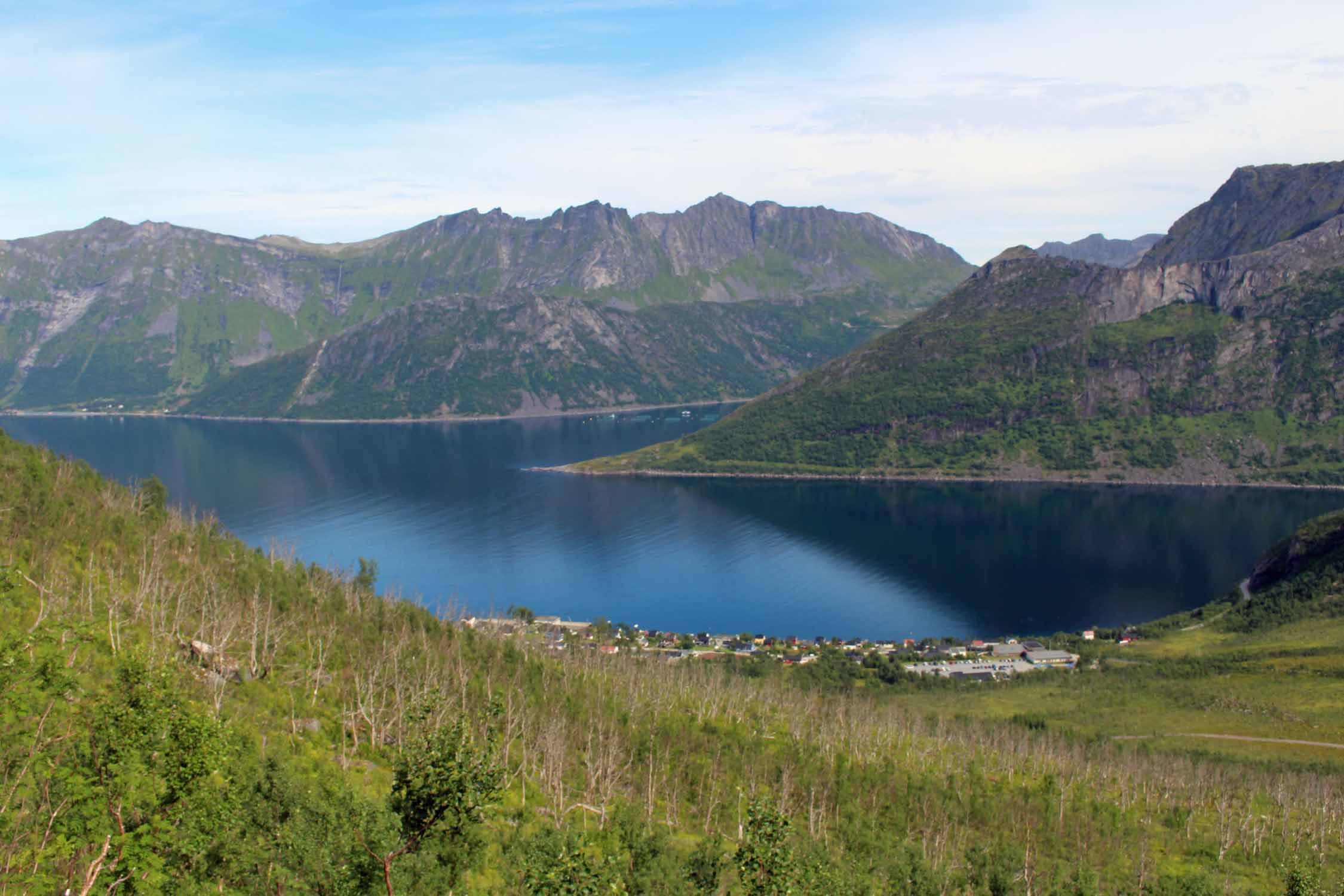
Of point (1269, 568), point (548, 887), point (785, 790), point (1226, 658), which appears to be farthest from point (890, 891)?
point (1269, 568)

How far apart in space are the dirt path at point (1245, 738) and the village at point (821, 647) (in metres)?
22.6

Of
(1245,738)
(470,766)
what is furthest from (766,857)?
(1245,738)

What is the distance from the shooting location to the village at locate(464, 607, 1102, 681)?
117 metres

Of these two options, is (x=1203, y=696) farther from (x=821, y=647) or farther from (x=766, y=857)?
(x=766, y=857)

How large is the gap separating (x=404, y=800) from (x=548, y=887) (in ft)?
21.2

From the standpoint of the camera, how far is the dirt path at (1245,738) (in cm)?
9107

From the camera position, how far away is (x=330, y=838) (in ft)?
107

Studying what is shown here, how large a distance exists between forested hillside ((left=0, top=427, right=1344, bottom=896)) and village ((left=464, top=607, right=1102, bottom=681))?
730 centimetres

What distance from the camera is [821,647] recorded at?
413 feet

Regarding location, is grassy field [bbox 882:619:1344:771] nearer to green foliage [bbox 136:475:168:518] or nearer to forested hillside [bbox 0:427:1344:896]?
forested hillside [bbox 0:427:1344:896]

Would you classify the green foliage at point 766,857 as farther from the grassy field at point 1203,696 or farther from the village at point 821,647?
the village at point 821,647

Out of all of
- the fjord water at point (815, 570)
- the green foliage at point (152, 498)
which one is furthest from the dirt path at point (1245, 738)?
the green foliage at point (152, 498)

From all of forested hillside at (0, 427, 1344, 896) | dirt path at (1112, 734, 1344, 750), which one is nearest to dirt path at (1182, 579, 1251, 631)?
forested hillside at (0, 427, 1344, 896)

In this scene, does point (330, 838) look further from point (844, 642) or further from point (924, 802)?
point (844, 642)
